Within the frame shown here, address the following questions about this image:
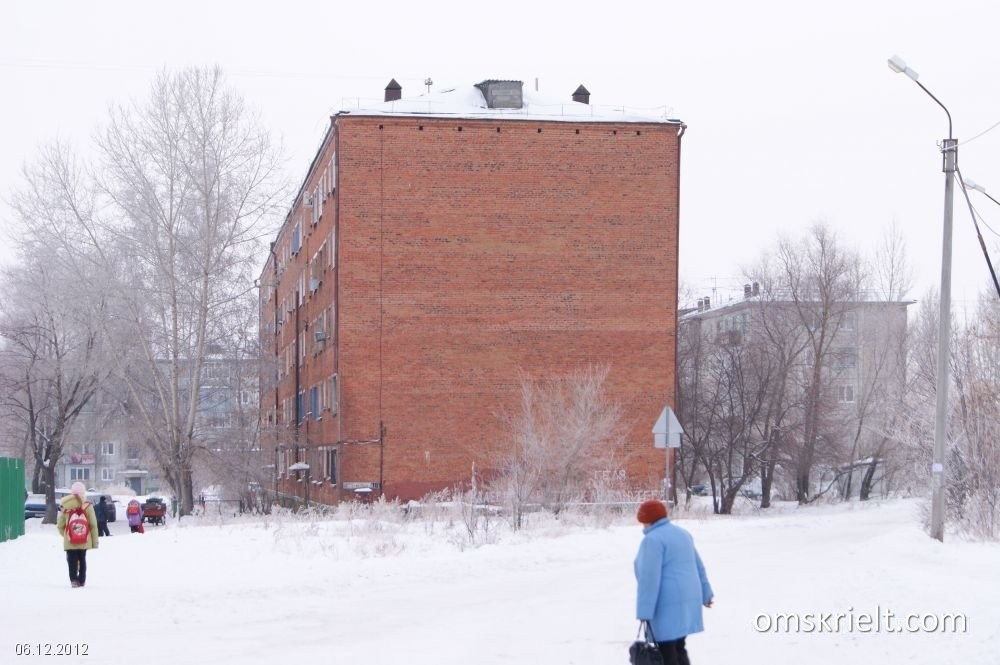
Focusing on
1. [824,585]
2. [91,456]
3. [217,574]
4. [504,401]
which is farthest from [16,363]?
[91,456]

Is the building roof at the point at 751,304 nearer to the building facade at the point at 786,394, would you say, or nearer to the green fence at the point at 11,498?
the building facade at the point at 786,394

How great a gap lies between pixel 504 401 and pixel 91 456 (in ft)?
280

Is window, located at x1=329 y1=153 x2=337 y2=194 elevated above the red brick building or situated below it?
above

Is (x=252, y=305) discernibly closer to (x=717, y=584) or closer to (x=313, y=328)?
(x=313, y=328)

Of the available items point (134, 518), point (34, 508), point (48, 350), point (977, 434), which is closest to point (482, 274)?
point (134, 518)

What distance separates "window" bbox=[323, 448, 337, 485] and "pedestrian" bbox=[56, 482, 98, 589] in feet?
82.2

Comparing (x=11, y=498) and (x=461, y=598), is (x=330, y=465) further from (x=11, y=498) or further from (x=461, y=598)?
(x=461, y=598)

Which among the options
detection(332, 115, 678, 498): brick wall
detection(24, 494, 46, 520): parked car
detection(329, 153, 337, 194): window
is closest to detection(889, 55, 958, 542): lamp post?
detection(332, 115, 678, 498): brick wall

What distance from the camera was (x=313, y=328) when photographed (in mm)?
52219

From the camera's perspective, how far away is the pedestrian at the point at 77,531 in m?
17.8

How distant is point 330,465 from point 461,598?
29300 mm

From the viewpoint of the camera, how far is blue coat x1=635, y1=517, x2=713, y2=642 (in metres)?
8.80

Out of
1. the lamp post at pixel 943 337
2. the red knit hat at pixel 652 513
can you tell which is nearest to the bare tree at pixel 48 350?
the lamp post at pixel 943 337
